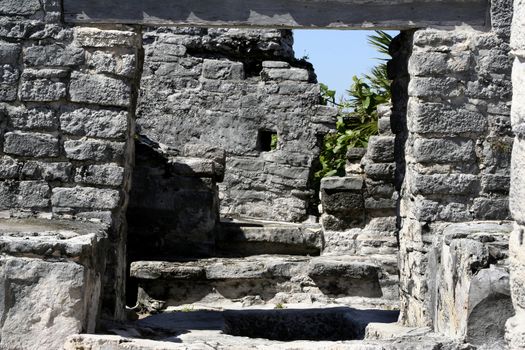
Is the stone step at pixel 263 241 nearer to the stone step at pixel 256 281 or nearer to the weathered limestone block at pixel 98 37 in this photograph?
the stone step at pixel 256 281

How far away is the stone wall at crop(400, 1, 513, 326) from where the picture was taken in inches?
246

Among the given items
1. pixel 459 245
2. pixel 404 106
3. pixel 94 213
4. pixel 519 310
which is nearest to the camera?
pixel 519 310

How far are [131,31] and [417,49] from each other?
68.6 inches

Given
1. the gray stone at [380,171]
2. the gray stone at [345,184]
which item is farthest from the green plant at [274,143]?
the gray stone at [380,171]

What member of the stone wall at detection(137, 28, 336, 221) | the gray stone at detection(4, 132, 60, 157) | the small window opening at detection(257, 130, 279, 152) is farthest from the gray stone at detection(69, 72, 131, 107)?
the small window opening at detection(257, 130, 279, 152)

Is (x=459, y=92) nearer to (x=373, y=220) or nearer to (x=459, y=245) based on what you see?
(x=459, y=245)

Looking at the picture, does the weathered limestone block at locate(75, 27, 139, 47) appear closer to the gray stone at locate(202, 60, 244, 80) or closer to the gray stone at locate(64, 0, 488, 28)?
the gray stone at locate(64, 0, 488, 28)

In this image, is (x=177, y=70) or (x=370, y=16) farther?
(x=177, y=70)

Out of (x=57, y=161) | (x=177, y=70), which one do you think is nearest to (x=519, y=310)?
(x=57, y=161)

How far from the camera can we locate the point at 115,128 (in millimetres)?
6215

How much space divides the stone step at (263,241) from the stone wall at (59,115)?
2.84 meters

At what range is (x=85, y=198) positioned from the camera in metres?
6.18

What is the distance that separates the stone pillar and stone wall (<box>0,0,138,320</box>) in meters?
3.26

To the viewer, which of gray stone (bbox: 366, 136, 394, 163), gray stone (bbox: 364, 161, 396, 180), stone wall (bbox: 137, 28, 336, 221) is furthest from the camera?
stone wall (bbox: 137, 28, 336, 221)
